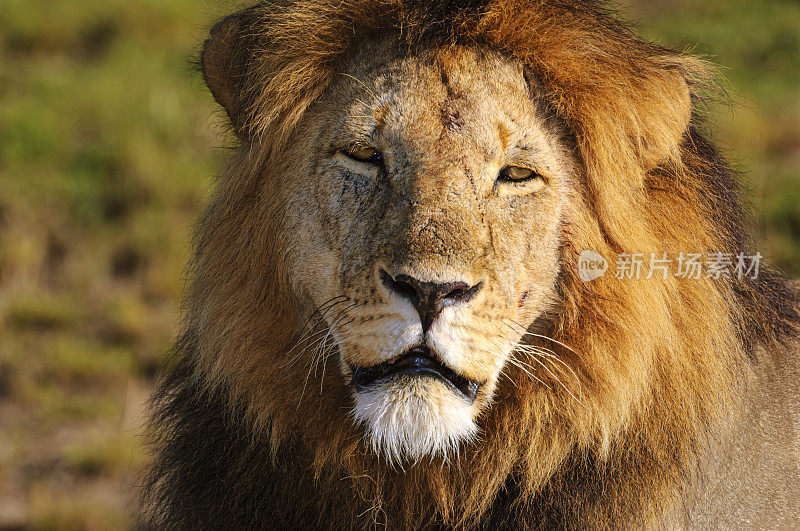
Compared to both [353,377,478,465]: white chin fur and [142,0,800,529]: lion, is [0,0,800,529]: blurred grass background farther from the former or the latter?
[353,377,478,465]: white chin fur

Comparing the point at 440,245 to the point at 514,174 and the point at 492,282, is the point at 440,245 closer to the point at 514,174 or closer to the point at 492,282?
the point at 492,282

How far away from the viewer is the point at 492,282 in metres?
2.61

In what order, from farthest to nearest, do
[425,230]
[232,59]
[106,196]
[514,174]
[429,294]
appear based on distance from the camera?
[106,196]
[232,59]
[514,174]
[425,230]
[429,294]

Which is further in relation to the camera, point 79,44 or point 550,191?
point 79,44

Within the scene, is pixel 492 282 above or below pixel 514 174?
below

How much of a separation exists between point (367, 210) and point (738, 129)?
6352 mm

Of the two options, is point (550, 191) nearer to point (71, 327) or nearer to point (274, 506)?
point (274, 506)

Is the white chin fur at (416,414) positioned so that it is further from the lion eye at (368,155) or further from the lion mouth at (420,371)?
the lion eye at (368,155)

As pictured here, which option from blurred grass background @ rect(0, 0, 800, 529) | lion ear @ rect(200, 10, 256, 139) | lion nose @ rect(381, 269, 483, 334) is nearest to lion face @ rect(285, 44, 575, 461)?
lion nose @ rect(381, 269, 483, 334)

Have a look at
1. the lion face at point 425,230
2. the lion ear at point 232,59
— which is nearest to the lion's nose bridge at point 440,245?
the lion face at point 425,230

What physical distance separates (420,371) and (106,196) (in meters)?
6.10

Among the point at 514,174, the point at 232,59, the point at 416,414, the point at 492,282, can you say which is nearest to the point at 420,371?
the point at 416,414

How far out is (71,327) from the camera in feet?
22.8

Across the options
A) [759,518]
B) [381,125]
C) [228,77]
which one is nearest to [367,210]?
[381,125]
